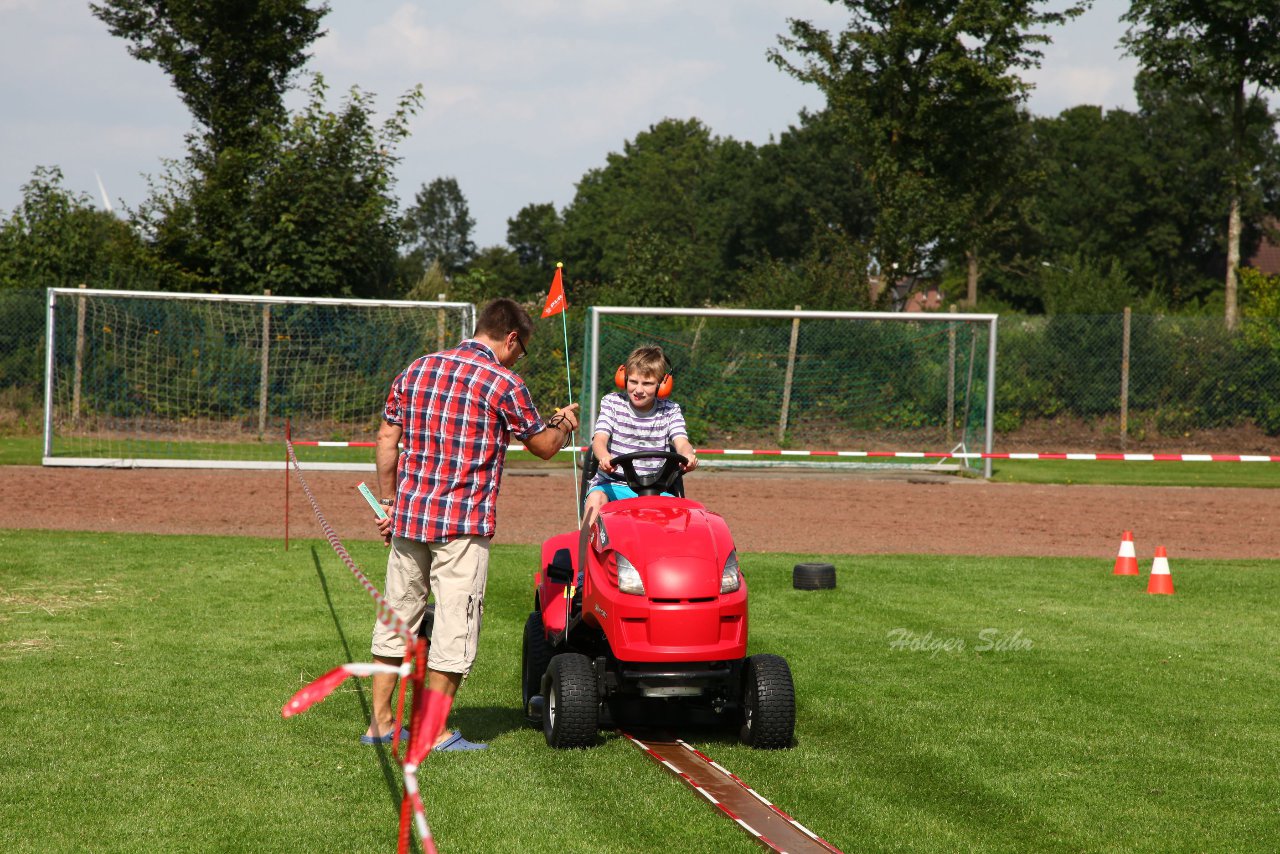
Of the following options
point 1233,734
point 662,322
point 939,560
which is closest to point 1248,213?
point 662,322

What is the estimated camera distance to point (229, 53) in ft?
95.8

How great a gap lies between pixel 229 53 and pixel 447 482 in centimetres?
2661

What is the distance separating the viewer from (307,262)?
78.3 feet

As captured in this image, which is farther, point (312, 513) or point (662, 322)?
point (662, 322)

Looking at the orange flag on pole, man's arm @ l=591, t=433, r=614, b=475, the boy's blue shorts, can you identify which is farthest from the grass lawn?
the boy's blue shorts

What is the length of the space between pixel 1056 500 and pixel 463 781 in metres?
12.7

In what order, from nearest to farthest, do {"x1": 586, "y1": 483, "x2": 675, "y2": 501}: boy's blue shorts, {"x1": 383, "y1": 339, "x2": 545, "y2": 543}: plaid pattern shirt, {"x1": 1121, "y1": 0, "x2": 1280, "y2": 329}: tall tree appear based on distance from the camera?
{"x1": 383, "y1": 339, "x2": 545, "y2": 543}: plaid pattern shirt, {"x1": 586, "y1": 483, "x2": 675, "y2": 501}: boy's blue shorts, {"x1": 1121, "y1": 0, "x2": 1280, "y2": 329}: tall tree

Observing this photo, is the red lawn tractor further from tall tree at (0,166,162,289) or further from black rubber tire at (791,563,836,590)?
tall tree at (0,166,162,289)

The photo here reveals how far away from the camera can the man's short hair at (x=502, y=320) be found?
17.9ft

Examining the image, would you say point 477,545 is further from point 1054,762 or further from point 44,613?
point 44,613

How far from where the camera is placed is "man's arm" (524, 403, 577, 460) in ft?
17.3

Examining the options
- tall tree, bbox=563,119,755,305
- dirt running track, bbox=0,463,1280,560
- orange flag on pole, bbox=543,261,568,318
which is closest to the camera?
orange flag on pole, bbox=543,261,568,318

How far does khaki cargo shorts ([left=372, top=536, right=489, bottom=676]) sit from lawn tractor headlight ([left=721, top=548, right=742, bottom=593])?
3.08 ft

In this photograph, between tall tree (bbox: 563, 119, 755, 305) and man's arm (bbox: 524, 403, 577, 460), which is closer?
man's arm (bbox: 524, 403, 577, 460)
